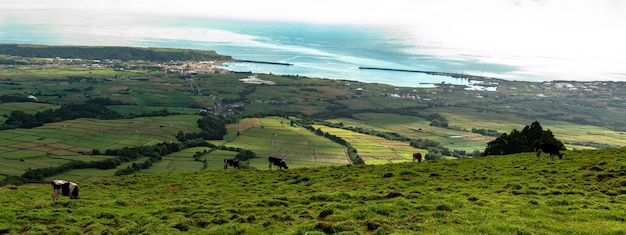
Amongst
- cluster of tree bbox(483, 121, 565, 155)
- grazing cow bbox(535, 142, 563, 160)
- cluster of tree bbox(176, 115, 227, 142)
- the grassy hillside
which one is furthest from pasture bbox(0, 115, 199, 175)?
grazing cow bbox(535, 142, 563, 160)

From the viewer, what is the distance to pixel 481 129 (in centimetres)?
12675

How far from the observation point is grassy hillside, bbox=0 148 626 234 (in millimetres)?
15859

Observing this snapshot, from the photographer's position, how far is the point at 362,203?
20.5 m

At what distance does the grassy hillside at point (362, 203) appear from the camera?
15859 millimetres

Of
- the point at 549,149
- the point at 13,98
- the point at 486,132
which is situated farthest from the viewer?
the point at 13,98

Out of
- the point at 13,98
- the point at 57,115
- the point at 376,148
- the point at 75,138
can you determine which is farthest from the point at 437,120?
the point at 13,98

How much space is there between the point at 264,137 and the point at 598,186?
79.1 m

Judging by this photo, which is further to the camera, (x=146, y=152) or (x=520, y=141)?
(x=146, y=152)

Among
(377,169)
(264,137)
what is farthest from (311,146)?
(377,169)

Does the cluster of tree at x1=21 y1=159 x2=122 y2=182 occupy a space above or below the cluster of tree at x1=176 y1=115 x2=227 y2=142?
below

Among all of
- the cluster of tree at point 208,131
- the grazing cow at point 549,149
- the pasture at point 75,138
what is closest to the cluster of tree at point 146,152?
the pasture at point 75,138

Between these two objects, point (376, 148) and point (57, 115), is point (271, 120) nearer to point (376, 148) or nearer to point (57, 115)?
point (376, 148)

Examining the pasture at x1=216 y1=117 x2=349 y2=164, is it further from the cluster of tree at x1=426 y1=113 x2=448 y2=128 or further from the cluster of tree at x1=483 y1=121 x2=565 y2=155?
the cluster of tree at x1=426 y1=113 x2=448 y2=128

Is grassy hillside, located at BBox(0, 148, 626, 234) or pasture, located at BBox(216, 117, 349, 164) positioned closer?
grassy hillside, located at BBox(0, 148, 626, 234)
